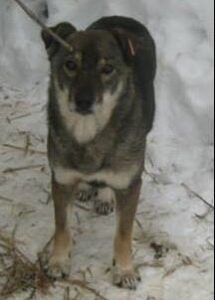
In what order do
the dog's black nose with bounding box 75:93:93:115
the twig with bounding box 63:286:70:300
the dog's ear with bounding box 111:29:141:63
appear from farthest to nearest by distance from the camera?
the twig with bounding box 63:286:70:300
the dog's ear with bounding box 111:29:141:63
the dog's black nose with bounding box 75:93:93:115

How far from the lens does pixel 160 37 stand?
16.7 feet

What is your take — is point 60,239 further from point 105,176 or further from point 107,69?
point 107,69

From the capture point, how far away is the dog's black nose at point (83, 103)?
3160mm

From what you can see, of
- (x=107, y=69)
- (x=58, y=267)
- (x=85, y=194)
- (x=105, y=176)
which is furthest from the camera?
(x=85, y=194)

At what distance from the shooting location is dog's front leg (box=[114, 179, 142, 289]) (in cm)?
362

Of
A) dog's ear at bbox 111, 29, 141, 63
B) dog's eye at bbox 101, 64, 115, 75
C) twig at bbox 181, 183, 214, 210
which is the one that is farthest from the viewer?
twig at bbox 181, 183, 214, 210

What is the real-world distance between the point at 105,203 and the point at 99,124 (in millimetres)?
892

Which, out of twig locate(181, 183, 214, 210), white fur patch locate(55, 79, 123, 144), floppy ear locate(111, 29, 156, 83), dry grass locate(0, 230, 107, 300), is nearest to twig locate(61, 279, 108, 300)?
dry grass locate(0, 230, 107, 300)

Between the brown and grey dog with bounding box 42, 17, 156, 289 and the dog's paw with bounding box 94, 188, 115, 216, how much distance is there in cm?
44

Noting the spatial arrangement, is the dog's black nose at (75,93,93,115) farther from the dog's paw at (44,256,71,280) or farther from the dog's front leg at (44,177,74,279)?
the dog's paw at (44,256,71,280)

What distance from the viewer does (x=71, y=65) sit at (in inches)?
128

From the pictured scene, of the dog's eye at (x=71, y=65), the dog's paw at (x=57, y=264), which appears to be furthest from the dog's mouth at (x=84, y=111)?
the dog's paw at (x=57, y=264)

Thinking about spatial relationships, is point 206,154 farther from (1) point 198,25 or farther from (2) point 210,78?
(1) point 198,25

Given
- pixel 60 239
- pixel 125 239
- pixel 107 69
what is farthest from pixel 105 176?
pixel 107 69
